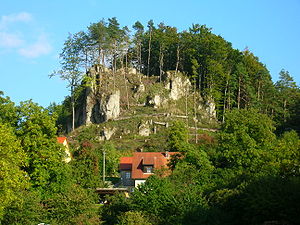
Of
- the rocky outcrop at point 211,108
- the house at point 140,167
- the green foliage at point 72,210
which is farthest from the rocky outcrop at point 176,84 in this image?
the green foliage at point 72,210

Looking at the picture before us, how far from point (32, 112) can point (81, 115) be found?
33911mm

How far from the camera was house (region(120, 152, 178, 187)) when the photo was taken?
57.4m

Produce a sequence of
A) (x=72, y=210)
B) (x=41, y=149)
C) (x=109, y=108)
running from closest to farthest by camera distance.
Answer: (x=72, y=210) < (x=41, y=149) < (x=109, y=108)


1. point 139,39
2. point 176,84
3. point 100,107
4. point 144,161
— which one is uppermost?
point 139,39

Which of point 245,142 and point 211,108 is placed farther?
point 211,108

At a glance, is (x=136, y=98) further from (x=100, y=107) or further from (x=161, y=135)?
(x=161, y=135)

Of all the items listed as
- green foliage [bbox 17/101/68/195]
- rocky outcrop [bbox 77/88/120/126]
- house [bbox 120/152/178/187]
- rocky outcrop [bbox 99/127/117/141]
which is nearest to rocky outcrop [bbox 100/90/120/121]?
rocky outcrop [bbox 77/88/120/126]

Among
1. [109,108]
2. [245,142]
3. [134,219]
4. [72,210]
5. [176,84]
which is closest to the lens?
[134,219]

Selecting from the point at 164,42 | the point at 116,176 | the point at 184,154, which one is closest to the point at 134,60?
the point at 164,42

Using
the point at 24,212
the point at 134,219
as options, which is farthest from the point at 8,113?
the point at 134,219

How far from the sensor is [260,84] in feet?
282

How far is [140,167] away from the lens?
192ft

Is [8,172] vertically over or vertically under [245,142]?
under

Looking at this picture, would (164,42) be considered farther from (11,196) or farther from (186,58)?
(11,196)
